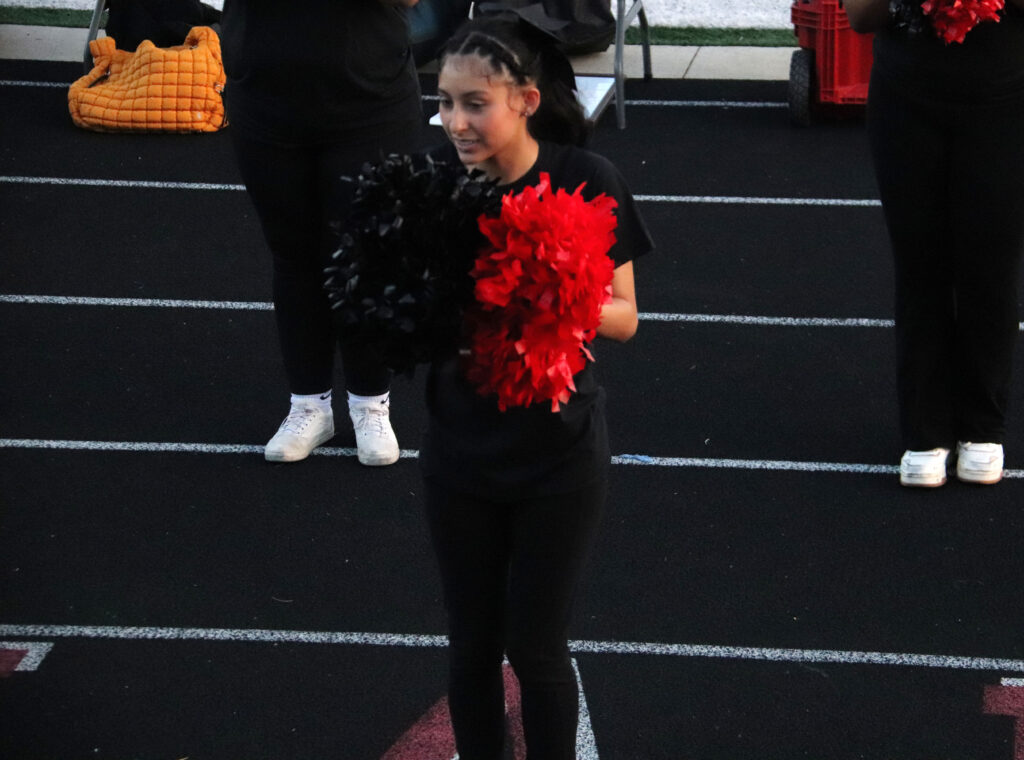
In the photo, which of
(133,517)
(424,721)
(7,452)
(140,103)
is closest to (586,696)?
(424,721)

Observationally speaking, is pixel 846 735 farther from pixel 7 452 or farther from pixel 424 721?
pixel 7 452

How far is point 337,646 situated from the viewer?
374cm

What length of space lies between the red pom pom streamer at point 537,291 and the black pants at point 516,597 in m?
0.30

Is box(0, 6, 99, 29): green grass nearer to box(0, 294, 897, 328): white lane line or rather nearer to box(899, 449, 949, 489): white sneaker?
box(0, 294, 897, 328): white lane line

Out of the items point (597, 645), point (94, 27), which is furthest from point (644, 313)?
point (94, 27)

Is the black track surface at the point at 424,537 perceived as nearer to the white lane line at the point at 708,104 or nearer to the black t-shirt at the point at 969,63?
the black t-shirt at the point at 969,63

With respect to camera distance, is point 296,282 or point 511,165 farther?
point 296,282

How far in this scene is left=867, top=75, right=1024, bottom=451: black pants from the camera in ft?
13.3

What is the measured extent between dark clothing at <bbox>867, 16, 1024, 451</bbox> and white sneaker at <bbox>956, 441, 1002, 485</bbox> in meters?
0.03

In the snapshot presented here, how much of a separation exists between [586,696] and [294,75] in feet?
6.25

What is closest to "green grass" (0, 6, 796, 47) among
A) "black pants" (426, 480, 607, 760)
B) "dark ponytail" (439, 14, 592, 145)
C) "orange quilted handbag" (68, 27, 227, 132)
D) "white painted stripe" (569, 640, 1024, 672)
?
"orange quilted handbag" (68, 27, 227, 132)

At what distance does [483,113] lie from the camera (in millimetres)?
2607

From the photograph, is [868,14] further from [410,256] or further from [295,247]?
[410,256]

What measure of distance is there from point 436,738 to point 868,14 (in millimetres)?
2278
